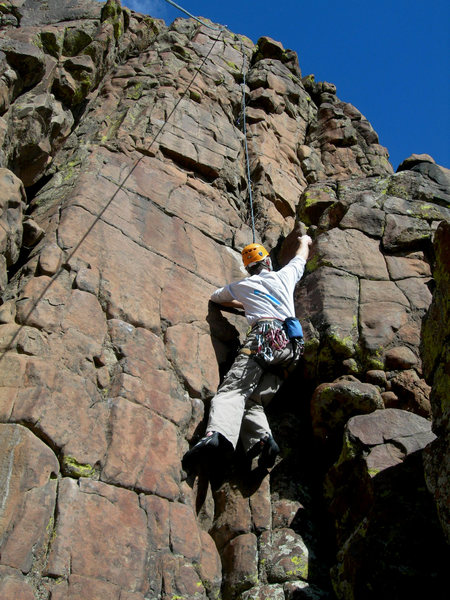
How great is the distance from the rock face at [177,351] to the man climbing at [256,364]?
253mm

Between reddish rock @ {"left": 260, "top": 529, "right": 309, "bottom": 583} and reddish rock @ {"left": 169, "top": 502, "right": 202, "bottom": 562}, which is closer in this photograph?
reddish rock @ {"left": 169, "top": 502, "right": 202, "bottom": 562}

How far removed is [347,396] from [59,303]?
2.77 meters

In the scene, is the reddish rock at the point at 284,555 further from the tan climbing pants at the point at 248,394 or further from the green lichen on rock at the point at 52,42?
the green lichen on rock at the point at 52,42

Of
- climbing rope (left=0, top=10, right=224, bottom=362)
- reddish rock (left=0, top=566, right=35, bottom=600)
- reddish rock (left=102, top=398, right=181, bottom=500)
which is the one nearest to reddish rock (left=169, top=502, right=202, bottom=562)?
reddish rock (left=102, top=398, right=181, bottom=500)

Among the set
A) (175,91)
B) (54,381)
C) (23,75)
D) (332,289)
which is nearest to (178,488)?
(54,381)

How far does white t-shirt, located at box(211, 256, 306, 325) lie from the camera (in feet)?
20.1

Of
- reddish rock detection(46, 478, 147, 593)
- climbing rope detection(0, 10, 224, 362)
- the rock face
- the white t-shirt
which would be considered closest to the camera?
reddish rock detection(46, 478, 147, 593)

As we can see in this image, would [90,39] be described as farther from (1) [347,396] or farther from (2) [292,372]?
(1) [347,396]

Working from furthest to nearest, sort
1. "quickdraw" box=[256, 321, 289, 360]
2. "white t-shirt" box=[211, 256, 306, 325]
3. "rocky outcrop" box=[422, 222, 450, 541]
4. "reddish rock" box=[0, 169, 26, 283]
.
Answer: "white t-shirt" box=[211, 256, 306, 325] < "quickdraw" box=[256, 321, 289, 360] < "reddish rock" box=[0, 169, 26, 283] < "rocky outcrop" box=[422, 222, 450, 541]

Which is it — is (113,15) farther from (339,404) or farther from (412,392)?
(412,392)

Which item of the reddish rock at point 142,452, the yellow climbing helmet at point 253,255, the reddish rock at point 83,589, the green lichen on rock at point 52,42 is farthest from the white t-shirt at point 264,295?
the green lichen on rock at point 52,42

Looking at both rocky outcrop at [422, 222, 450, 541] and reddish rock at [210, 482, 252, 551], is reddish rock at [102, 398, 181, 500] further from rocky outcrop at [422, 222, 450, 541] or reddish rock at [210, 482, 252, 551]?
rocky outcrop at [422, 222, 450, 541]

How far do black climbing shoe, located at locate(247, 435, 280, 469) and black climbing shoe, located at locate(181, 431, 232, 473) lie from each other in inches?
13.3

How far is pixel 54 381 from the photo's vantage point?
4.56 metres
